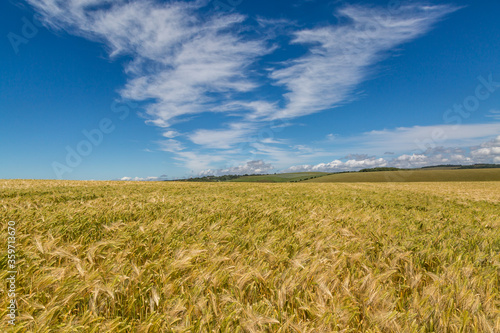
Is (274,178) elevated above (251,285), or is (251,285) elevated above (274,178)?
(274,178)

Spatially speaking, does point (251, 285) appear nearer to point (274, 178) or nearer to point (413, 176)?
point (413, 176)

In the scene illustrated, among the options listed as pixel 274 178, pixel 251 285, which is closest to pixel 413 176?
pixel 274 178

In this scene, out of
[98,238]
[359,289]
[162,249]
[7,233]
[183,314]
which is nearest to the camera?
[183,314]

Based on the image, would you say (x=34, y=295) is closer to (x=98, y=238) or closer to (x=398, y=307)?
(x=98, y=238)

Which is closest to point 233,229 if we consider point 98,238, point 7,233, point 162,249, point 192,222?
point 192,222

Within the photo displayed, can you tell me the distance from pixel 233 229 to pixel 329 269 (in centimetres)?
177

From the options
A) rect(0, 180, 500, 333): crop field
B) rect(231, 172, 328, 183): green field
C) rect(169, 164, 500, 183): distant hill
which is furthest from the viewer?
rect(231, 172, 328, 183): green field

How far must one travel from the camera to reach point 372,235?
133 inches

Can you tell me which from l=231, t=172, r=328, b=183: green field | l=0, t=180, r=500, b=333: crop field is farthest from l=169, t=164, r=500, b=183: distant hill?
l=0, t=180, r=500, b=333: crop field

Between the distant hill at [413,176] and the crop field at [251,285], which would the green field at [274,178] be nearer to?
the distant hill at [413,176]

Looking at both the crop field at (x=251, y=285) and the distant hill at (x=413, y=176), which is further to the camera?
the distant hill at (x=413, y=176)

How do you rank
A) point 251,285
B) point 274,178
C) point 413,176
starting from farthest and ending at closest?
1. point 274,178
2. point 413,176
3. point 251,285

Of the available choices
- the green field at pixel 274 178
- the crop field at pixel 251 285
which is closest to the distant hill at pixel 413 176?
the green field at pixel 274 178

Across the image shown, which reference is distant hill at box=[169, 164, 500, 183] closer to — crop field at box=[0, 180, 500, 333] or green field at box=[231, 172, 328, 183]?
green field at box=[231, 172, 328, 183]
